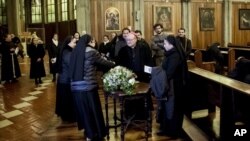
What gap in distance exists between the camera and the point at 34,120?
6.84m

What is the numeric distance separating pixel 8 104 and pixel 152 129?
397 centimetres

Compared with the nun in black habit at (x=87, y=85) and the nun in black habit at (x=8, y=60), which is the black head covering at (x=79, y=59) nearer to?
the nun in black habit at (x=87, y=85)

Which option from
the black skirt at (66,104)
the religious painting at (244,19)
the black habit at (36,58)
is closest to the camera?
the black skirt at (66,104)

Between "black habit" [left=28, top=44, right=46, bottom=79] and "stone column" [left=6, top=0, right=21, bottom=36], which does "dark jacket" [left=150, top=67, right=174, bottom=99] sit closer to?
"black habit" [left=28, top=44, right=46, bottom=79]

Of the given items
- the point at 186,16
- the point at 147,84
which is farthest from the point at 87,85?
the point at 186,16

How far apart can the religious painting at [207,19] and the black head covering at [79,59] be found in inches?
456

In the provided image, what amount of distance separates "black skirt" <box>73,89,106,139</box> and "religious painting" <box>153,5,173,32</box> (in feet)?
33.1

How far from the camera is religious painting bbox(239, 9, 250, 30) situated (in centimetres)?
1659

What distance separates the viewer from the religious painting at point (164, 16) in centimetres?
1497

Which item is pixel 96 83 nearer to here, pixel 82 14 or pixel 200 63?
pixel 200 63

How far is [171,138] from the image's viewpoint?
550cm

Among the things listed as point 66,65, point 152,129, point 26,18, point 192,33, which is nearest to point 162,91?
point 152,129

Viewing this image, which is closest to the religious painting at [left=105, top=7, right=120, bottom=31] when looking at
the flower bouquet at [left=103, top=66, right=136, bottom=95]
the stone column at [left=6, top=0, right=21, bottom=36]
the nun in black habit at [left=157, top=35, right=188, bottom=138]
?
the nun in black habit at [left=157, top=35, right=188, bottom=138]

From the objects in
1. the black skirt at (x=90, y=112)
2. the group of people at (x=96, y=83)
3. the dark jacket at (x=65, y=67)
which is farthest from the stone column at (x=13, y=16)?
the black skirt at (x=90, y=112)
